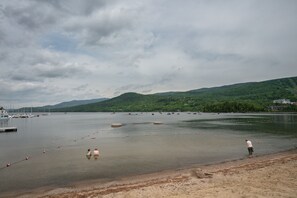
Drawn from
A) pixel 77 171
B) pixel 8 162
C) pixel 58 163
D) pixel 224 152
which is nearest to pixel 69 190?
pixel 77 171

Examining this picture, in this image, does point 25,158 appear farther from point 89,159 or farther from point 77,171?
point 77,171

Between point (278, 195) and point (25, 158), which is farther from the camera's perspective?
point (25, 158)

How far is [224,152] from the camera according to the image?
43656 millimetres

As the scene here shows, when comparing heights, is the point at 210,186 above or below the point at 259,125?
above

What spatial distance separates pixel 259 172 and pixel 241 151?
19.1 metres

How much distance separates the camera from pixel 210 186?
2144 centimetres

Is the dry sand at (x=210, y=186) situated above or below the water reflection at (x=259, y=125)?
above

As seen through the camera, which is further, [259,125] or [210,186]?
[259,125]

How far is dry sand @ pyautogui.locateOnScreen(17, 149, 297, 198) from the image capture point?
19062 mm

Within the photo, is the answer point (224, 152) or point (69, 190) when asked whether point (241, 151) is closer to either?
point (224, 152)

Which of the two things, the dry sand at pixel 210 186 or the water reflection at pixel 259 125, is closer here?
the dry sand at pixel 210 186

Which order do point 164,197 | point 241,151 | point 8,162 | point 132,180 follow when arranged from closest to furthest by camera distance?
point 164,197
point 132,180
point 8,162
point 241,151

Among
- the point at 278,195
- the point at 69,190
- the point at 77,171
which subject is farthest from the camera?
the point at 77,171

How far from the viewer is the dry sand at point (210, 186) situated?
19062 mm
